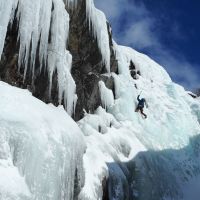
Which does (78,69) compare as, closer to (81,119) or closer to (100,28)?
(100,28)

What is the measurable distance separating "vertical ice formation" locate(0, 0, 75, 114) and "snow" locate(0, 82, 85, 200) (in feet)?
5.67

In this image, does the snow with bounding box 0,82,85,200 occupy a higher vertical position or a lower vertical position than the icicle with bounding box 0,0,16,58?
lower

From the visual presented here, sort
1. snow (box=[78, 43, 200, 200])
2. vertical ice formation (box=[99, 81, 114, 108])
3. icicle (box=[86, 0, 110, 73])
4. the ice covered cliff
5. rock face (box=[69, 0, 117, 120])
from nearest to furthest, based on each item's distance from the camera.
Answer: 1. the ice covered cliff
2. snow (box=[78, 43, 200, 200])
3. rock face (box=[69, 0, 117, 120])
4. icicle (box=[86, 0, 110, 73])
5. vertical ice formation (box=[99, 81, 114, 108])

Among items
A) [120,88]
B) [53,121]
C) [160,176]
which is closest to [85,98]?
[120,88]

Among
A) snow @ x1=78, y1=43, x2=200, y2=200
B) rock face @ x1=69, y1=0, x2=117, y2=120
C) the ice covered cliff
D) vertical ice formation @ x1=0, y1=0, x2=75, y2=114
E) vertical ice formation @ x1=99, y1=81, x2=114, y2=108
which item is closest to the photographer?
the ice covered cliff

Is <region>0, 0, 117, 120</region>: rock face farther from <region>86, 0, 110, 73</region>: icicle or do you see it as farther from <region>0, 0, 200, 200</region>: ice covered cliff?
<region>86, 0, 110, 73</region>: icicle

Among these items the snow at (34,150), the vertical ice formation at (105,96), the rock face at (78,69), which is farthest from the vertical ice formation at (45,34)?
the vertical ice formation at (105,96)

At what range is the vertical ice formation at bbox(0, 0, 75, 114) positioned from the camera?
12398mm

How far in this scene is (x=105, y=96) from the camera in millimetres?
18484

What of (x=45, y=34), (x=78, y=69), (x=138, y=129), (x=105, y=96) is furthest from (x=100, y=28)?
(x=138, y=129)

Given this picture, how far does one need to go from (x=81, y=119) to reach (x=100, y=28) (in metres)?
3.35

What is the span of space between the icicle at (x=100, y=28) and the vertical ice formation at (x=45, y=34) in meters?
1.53

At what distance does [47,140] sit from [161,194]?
7769 millimetres

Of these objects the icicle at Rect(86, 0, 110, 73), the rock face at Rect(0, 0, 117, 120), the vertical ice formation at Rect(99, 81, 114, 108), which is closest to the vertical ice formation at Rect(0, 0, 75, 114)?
the rock face at Rect(0, 0, 117, 120)
